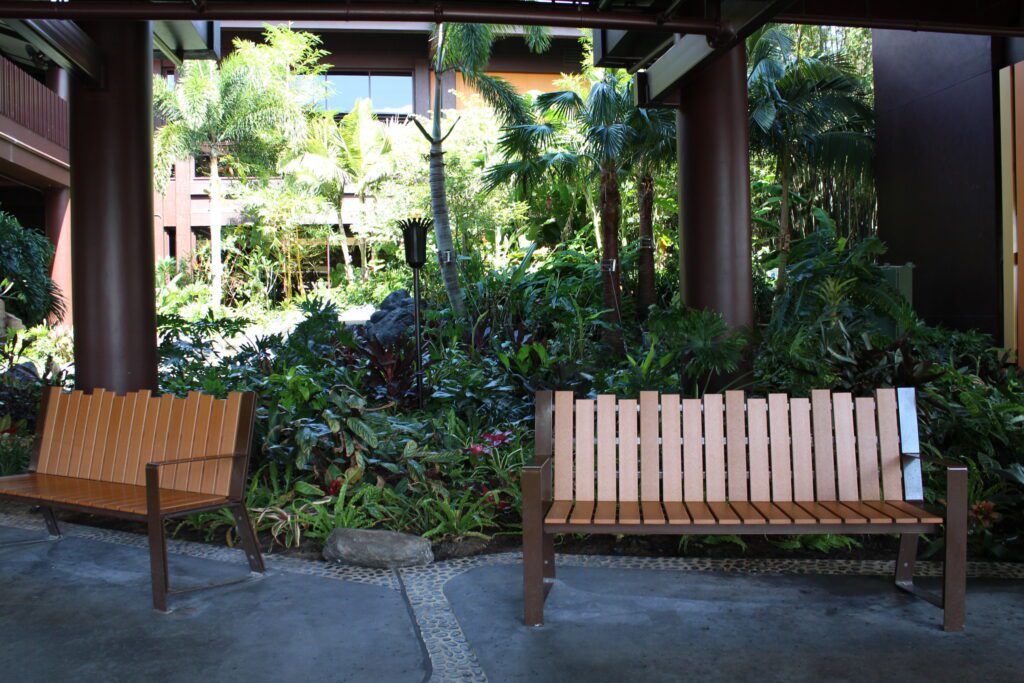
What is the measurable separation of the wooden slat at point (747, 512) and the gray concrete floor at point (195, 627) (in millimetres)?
1426

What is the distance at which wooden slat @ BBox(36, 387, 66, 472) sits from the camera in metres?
5.35

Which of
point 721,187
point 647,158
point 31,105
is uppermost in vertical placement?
point 31,105

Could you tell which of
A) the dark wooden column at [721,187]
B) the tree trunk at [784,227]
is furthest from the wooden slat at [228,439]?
the tree trunk at [784,227]

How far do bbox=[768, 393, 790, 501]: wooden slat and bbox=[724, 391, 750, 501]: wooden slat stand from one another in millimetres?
127

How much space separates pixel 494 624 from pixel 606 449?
3.15 feet

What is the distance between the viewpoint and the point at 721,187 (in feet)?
23.3

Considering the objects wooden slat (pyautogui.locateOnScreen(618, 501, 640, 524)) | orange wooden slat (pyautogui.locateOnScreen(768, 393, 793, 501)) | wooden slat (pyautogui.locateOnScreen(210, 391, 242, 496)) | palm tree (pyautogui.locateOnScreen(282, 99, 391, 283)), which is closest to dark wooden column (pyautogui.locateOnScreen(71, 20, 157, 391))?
wooden slat (pyautogui.locateOnScreen(210, 391, 242, 496))

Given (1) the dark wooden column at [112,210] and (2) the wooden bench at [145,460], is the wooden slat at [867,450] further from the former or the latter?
(1) the dark wooden column at [112,210]

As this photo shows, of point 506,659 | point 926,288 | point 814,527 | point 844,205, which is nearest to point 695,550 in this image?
point 814,527

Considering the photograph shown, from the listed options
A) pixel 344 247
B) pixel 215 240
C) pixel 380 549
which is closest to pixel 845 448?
pixel 380 549

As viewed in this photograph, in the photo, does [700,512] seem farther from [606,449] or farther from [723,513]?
[606,449]

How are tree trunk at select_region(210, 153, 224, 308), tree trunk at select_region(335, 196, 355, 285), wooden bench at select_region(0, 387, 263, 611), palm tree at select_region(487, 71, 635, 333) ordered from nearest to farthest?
wooden bench at select_region(0, 387, 263, 611), palm tree at select_region(487, 71, 635, 333), tree trunk at select_region(210, 153, 224, 308), tree trunk at select_region(335, 196, 355, 285)

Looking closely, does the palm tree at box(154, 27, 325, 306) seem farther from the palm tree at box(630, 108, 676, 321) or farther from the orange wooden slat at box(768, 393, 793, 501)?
the orange wooden slat at box(768, 393, 793, 501)

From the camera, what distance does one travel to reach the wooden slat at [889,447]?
3949mm
